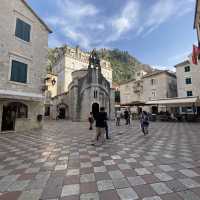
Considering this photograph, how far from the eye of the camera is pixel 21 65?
11.7 m

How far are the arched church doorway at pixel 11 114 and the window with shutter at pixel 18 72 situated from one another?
196 centimetres

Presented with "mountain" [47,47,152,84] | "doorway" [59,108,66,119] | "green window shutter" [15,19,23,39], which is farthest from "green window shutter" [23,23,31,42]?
"mountain" [47,47,152,84]

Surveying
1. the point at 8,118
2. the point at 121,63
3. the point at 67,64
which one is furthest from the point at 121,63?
the point at 8,118

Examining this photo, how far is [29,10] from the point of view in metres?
12.6

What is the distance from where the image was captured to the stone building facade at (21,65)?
10523mm

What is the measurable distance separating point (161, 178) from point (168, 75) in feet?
105

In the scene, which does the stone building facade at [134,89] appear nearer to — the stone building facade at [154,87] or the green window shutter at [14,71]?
the stone building facade at [154,87]

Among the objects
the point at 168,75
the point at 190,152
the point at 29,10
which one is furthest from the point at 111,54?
the point at 190,152

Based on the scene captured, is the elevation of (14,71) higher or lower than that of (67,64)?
lower

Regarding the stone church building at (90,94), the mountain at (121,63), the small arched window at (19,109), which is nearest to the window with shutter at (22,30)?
the small arched window at (19,109)

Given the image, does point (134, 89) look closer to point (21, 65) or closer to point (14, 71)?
point (21, 65)

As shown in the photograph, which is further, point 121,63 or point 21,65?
point 121,63

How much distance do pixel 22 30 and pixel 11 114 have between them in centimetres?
705

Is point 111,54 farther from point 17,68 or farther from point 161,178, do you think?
point 161,178
